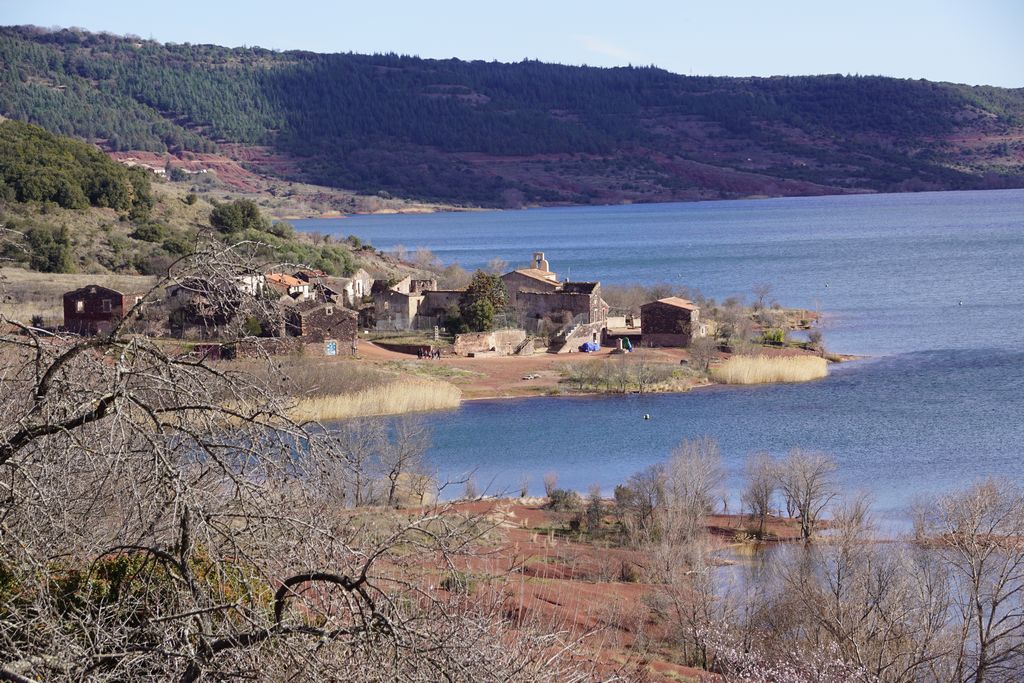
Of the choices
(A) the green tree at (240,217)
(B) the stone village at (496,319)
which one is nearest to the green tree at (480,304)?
(B) the stone village at (496,319)

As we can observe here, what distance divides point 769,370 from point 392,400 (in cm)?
1346

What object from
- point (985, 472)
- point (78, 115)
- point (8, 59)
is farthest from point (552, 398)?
point (8, 59)

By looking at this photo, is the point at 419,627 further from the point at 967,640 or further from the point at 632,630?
the point at 967,640

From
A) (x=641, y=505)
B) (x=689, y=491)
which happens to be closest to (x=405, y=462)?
(x=641, y=505)

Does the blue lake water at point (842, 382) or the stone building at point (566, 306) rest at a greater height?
the stone building at point (566, 306)

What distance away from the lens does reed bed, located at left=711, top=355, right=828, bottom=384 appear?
1601 inches

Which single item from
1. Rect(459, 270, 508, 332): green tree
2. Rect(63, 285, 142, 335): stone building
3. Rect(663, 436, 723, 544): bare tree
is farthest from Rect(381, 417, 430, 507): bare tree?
Rect(459, 270, 508, 332): green tree

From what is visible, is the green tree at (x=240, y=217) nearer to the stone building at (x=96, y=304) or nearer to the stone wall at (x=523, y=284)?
the stone wall at (x=523, y=284)

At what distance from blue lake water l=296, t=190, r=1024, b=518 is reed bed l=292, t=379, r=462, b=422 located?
900 mm

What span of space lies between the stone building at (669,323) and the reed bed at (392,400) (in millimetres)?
11006

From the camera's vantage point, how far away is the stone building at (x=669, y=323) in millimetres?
45750

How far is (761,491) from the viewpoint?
2250cm

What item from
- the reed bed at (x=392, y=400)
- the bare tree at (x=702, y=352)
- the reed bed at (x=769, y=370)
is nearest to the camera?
the reed bed at (x=392, y=400)

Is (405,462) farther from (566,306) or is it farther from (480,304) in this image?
(566,306)
